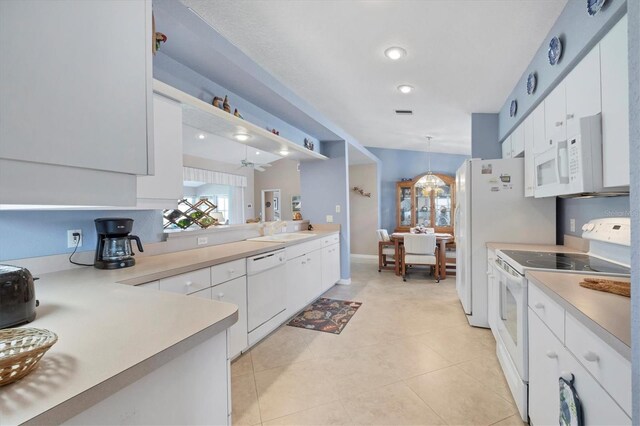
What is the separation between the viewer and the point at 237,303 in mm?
2232

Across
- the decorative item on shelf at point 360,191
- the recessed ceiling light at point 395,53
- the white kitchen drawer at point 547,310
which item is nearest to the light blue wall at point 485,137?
the recessed ceiling light at point 395,53

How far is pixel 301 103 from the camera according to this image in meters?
3.29

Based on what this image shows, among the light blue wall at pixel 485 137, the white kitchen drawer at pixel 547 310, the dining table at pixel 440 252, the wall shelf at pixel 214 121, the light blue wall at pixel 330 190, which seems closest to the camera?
the white kitchen drawer at pixel 547 310

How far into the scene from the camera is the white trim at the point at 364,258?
649cm

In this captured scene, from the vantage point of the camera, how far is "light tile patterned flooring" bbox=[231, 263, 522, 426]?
1.71m

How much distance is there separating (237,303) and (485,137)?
3.65 metres

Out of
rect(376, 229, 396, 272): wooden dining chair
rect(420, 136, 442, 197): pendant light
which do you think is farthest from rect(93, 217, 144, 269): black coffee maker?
rect(420, 136, 442, 197): pendant light

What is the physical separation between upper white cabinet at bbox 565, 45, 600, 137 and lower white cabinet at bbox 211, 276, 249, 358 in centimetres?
234

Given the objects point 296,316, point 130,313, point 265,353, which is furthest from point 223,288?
point 296,316

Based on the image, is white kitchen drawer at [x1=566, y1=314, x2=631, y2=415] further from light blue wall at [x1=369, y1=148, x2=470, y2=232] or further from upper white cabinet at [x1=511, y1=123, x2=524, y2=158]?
light blue wall at [x1=369, y1=148, x2=470, y2=232]

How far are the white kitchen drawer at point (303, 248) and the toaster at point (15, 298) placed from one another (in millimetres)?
2133

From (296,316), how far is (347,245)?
1646mm

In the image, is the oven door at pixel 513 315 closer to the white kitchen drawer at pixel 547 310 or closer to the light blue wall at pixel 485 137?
the white kitchen drawer at pixel 547 310

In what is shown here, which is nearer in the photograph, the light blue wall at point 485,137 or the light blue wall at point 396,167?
the light blue wall at point 485,137
